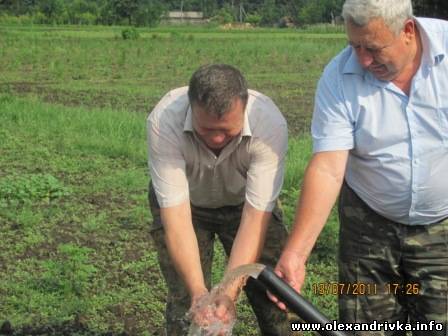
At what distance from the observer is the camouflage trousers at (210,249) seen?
12.4 feet

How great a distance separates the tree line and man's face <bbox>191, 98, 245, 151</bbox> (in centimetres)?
4571

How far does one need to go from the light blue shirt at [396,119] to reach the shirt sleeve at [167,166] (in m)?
0.59

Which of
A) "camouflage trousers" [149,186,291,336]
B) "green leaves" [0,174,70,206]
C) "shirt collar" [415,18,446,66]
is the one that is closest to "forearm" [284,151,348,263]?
"shirt collar" [415,18,446,66]

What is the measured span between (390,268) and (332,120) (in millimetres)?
695

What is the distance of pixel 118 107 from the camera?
45.2ft

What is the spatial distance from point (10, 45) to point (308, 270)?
79.6ft

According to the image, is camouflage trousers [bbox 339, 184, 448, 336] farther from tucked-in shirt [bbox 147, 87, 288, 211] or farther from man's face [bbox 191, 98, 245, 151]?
man's face [bbox 191, 98, 245, 151]

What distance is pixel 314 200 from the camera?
2.98 meters

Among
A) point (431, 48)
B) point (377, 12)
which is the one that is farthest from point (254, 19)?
point (377, 12)

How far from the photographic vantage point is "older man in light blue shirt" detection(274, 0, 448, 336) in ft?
9.42

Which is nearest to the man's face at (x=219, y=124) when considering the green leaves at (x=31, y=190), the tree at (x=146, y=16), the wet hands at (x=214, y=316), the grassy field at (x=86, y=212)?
the wet hands at (x=214, y=316)

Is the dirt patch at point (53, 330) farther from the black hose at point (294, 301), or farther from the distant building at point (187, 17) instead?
the distant building at point (187, 17)

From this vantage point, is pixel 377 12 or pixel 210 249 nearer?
pixel 377 12

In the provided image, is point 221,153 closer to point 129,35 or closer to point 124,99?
point 124,99
